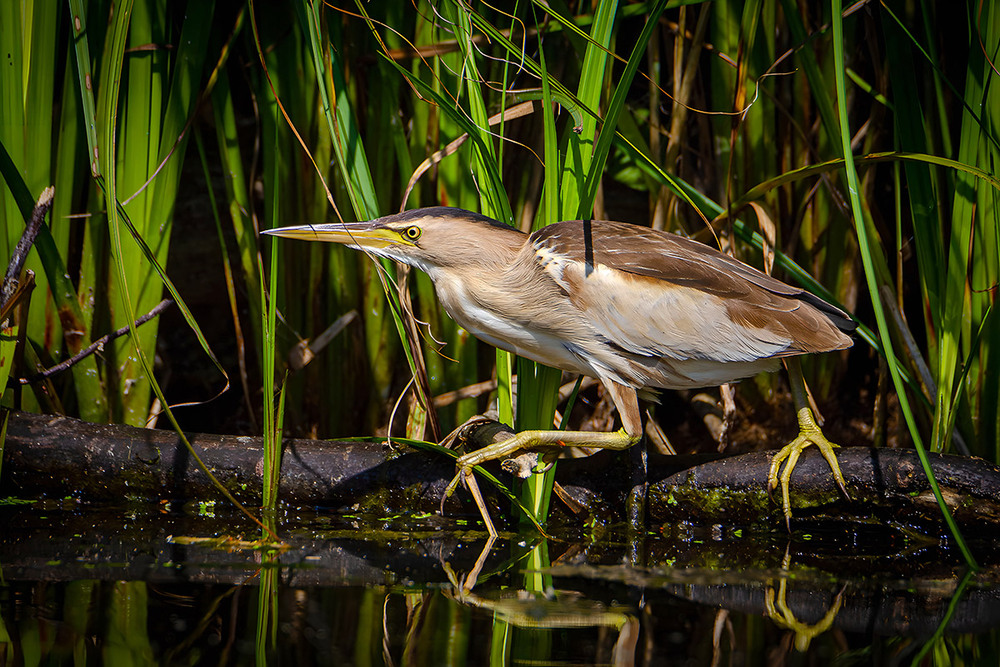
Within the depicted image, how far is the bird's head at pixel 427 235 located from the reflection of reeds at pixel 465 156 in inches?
3.2

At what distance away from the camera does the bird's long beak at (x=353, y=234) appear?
2025mm

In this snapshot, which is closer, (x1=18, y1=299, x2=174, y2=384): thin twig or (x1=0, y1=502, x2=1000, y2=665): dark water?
(x1=0, y1=502, x2=1000, y2=665): dark water

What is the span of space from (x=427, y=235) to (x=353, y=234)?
0.60ft

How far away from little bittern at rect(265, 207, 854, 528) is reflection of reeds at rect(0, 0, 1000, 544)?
4.2 inches

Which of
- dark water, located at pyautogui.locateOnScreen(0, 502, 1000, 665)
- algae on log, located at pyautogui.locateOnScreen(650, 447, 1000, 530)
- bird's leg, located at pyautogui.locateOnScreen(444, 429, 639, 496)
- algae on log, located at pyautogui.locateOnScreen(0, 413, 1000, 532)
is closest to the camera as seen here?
dark water, located at pyautogui.locateOnScreen(0, 502, 1000, 665)

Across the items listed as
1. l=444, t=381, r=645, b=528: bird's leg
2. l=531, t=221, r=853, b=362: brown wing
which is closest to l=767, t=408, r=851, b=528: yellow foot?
l=531, t=221, r=853, b=362: brown wing

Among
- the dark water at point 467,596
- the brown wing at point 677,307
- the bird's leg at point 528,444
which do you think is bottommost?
the dark water at point 467,596

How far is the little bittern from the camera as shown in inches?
79.6

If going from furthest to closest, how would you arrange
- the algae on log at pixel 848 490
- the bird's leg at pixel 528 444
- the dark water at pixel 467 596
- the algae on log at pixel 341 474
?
the algae on log at pixel 341 474 < the bird's leg at pixel 528 444 < the algae on log at pixel 848 490 < the dark water at pixel 467 596

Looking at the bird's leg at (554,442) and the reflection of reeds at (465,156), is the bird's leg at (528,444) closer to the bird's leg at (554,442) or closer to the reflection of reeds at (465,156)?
the bird's leg at (554,442)

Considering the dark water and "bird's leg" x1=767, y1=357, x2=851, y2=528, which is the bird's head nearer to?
the dark water

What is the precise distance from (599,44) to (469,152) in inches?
24.6

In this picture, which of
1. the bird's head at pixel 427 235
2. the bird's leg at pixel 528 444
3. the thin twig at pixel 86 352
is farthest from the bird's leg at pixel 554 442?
the thin twig at pixel 86 352

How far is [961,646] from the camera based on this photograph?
4.19ft
